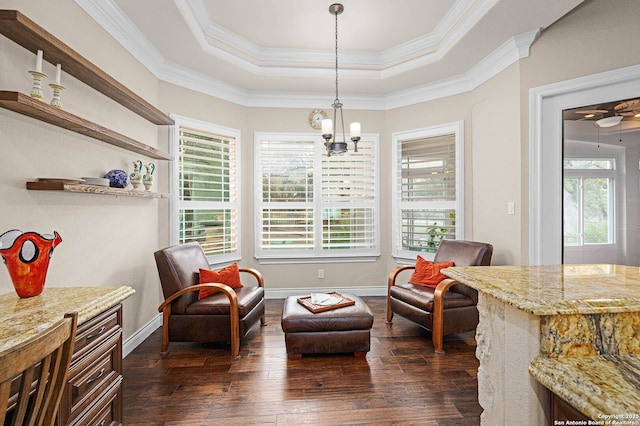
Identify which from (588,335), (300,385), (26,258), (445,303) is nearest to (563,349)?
(588,335)

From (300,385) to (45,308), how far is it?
1.72 m

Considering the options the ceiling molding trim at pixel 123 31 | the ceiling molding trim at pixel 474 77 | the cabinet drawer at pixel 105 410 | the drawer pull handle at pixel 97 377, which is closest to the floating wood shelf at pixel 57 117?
the ceiling molding trim at pixel 123 31

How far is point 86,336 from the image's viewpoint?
1.55 m

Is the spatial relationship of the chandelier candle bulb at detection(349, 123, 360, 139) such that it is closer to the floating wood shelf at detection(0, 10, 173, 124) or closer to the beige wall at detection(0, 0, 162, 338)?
the floating wood shelf at detection(0, 10, 173, 124)

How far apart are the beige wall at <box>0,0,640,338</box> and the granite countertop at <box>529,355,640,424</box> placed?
8.20 feet

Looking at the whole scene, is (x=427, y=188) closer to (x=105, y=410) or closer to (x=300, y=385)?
(x=300, y=385)

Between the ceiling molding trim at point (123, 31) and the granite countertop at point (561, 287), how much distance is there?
10.5 ft

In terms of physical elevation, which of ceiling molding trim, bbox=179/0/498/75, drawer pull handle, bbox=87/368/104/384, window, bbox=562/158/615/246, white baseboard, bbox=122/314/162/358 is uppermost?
ceiling molding trim, bbox=179/0/498/75

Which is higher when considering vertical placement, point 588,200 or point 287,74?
point 287,74

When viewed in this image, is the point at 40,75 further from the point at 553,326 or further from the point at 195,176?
the point at 553,326

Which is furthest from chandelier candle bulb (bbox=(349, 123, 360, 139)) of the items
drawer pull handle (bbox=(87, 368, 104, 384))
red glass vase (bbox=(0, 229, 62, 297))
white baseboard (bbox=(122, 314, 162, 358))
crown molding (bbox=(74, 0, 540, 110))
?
white baseboard (bbox=(122, 314, 162, 358))

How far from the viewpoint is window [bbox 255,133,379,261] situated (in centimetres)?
454

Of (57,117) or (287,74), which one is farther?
(287,74)

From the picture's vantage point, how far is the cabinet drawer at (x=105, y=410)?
5.04 ft
